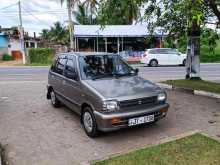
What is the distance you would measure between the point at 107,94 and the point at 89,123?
2.68ft

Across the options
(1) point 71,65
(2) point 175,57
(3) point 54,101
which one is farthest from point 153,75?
(1) point 71,65

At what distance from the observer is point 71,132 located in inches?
244

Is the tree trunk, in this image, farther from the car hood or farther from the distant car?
the distant car

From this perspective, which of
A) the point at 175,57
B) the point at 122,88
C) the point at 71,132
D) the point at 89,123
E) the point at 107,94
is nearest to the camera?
the point at 107,94

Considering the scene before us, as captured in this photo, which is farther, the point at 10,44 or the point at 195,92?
the point at 10,44

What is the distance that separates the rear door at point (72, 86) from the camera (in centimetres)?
624

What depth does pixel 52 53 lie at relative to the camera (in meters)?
32.1

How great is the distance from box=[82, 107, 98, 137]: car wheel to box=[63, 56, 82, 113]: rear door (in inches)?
15.3

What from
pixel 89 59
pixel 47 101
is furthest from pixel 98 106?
pixel 47 101

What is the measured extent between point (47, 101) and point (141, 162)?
5.66 meters

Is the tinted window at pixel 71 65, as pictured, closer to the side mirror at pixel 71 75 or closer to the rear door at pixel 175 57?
the side mirror at pixel 71 75

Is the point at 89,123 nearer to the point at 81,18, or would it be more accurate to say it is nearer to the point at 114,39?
the point at 114,39

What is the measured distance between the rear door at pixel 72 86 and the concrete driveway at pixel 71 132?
55cm

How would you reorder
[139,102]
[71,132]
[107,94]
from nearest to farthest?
[107,94], [139,102], [71,132]
